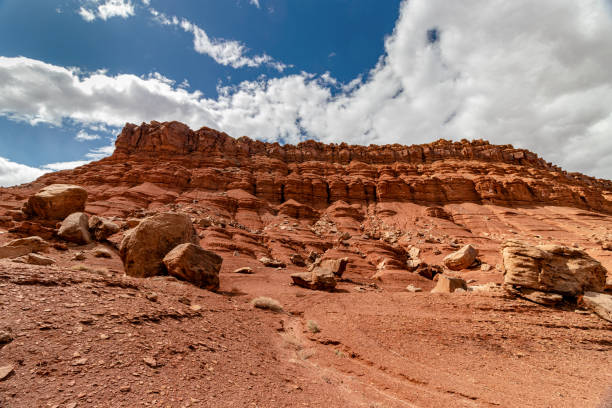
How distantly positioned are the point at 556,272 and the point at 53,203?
29409 mm

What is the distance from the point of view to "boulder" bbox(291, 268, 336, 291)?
566 inches

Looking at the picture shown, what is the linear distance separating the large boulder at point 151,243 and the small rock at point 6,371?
26.7 ft

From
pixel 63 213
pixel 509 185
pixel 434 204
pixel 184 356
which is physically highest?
pixel 509 185

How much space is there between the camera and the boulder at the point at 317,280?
14.4 m

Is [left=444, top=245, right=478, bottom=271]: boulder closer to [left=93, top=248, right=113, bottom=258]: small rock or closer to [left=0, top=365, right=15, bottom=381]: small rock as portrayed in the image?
[left=93, top=248, right=113, bottom=258]: small rock

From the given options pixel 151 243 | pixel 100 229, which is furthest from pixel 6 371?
pixel 100 229

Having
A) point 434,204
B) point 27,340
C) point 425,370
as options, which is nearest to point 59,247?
point 27,340

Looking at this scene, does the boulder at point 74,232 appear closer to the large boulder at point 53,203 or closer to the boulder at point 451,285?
the large boulder at point 53,203

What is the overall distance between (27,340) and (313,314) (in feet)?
27.4

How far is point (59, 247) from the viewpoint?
13.3 meters

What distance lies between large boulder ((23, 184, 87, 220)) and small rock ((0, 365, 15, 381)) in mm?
20344

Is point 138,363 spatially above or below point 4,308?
below

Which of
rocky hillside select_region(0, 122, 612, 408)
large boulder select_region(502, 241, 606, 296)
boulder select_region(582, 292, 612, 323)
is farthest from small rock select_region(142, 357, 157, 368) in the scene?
boulder select_region(582, 292, 612, 323)

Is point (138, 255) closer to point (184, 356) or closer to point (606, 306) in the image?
point (184, 356)
